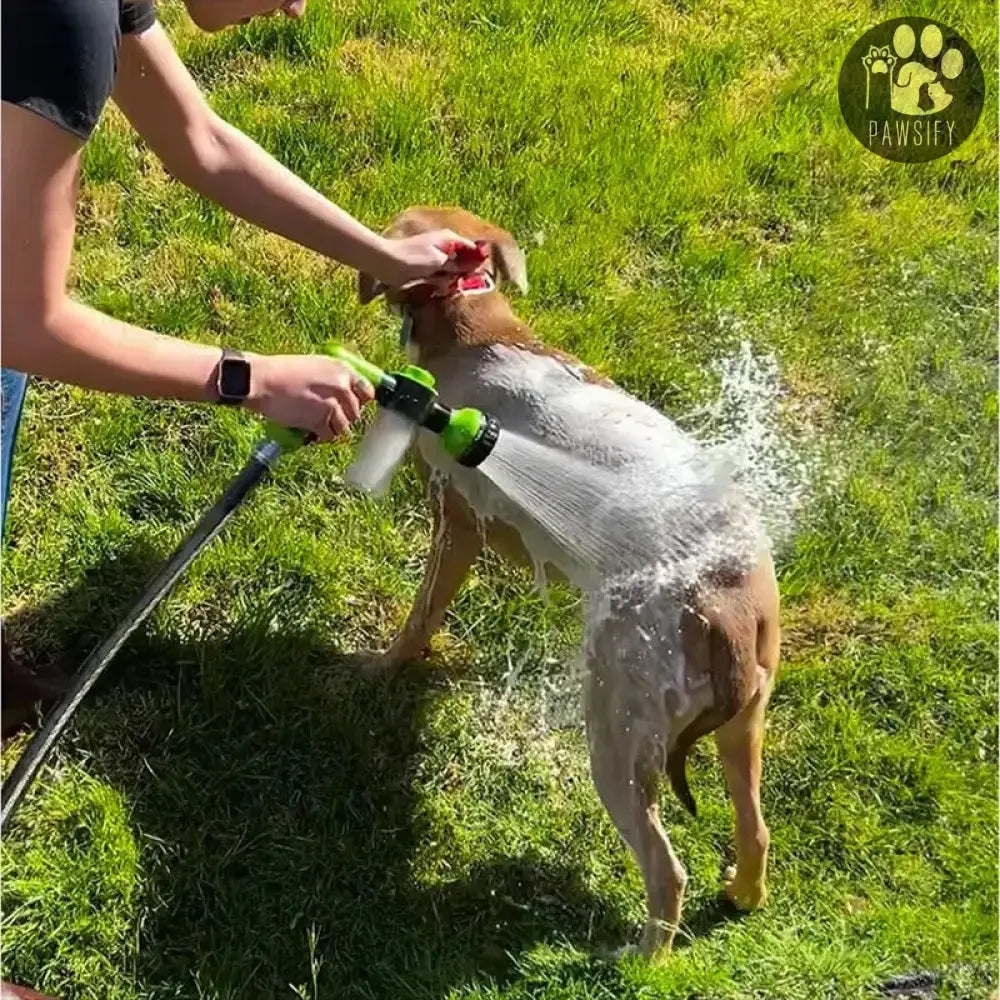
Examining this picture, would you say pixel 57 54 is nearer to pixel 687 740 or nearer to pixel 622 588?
pixel 622 588

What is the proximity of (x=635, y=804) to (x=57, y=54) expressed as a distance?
6.47 feet

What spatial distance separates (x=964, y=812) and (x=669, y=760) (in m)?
1.16

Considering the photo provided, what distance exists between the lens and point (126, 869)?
9.55 ft

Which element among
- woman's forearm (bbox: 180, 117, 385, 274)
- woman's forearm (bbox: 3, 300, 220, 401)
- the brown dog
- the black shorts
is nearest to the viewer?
the black shorts

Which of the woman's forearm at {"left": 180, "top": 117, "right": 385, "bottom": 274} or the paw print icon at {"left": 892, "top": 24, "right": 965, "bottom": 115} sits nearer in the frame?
the woman's forearm at {"left": 180, "top": 117, "right": 385, "bottom": 274}

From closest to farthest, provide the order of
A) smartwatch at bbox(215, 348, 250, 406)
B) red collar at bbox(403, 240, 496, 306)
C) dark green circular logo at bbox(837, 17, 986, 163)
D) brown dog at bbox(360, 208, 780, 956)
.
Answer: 1. smartwatch at bbox(215, 348, 250, 406)
2. brown dog at bbox(360, 208, 780, 956)
3. red collar at bbox(403, 240, 496, 306)
4. dark green circular logo at bbox(837, 17, 986, 163)

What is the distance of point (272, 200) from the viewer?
3.07 metres

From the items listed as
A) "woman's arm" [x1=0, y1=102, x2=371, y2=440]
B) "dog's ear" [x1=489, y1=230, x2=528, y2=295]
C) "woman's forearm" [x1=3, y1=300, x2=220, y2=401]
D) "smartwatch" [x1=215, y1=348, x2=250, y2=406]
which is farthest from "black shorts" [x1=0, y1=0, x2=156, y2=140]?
"dog's ear" [x1=489, y1=230, x2=528, y2=295]

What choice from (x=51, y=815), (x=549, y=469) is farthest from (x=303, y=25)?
(x=51, y=815)

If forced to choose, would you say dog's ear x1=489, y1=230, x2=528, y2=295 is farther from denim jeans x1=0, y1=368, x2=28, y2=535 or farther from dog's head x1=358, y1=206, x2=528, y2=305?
denim jeans x1=0, y1=368, x2=28, y2=535

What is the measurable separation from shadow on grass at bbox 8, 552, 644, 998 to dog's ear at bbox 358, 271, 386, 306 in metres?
0.97

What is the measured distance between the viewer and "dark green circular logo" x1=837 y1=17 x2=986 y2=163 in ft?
17.5

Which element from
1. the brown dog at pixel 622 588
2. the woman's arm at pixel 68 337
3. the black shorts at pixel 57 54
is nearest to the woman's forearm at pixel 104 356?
the woman's arm at pixel 68 337

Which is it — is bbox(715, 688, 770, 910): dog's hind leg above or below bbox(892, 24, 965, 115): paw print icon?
below
